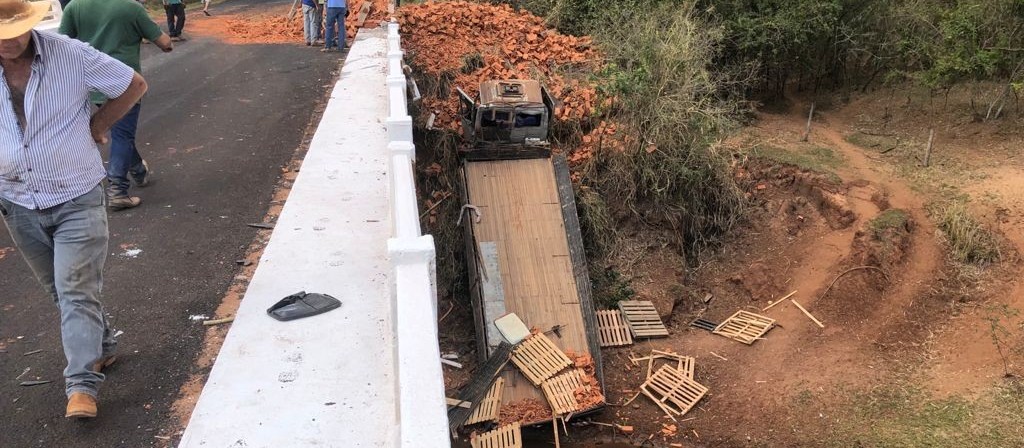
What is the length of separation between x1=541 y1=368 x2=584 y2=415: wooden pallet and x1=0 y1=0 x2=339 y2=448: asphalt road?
12.6 ft

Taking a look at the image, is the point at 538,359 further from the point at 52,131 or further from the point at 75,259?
the point at 52,131

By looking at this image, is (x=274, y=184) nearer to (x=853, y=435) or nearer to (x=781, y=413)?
(x=781, y=413)

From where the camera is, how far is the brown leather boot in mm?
3329

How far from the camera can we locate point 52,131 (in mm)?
3252

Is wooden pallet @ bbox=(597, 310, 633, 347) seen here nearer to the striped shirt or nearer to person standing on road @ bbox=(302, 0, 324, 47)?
the striped shirt

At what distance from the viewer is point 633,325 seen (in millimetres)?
9273

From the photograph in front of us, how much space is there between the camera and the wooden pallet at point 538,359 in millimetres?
7844

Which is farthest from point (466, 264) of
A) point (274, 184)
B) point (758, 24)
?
point (758, 24)

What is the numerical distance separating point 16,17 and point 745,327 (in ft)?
28.4

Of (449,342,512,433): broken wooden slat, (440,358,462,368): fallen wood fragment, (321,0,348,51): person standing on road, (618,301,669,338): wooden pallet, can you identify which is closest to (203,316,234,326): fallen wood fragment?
(449,342,512,433): broken wooden slat

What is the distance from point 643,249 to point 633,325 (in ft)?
4.89

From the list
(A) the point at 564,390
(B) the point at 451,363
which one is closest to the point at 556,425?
(A) the point at 564,390

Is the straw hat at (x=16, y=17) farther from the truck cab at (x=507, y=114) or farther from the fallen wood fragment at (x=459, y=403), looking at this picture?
the truck cab at (x=507, y=114)

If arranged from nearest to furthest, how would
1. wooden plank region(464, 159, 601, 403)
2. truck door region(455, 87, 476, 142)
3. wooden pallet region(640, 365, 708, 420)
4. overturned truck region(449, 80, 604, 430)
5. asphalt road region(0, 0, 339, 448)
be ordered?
asphalt road region(0, 0, 339, 448)
overturned truck region(449, 80, 604, 430)
wooden pallet region(640, 365, 708, 420)
wooden plank region(464, 159, 601, 403)
truck door region(455, 87, 476, 142)
